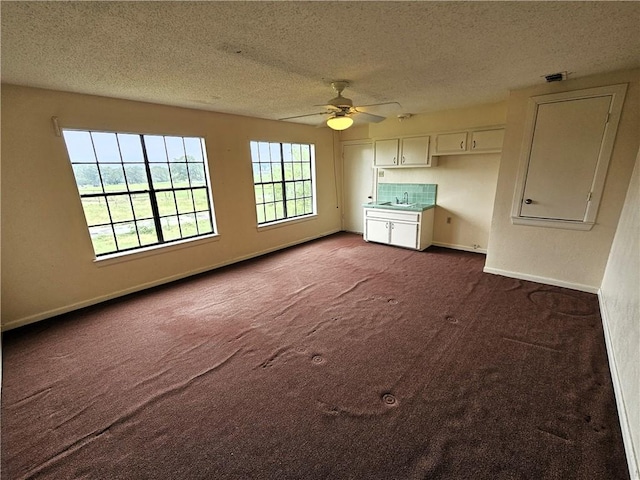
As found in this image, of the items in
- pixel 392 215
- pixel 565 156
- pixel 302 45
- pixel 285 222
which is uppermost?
pixel 302 45

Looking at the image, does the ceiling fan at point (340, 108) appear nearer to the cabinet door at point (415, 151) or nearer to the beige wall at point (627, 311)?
the cabinet door at point (415, 151)

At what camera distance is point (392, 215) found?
5086 millimetres

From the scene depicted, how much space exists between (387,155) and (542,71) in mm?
2807

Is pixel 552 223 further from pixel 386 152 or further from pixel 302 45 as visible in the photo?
pixel 302 45

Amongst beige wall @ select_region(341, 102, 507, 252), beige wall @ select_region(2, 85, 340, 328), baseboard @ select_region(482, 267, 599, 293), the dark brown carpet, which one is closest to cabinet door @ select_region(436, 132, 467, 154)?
beige wall @ select_region(341, 102, 507, 252)

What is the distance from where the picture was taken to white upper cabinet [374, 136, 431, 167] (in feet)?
15.9

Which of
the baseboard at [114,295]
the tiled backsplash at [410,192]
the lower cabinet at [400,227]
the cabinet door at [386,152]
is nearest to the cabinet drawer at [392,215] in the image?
the lower cabinet at [400,227]

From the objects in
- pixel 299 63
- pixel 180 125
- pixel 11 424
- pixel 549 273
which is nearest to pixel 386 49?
pixel 299 63

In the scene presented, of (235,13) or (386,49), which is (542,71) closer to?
(386,49)

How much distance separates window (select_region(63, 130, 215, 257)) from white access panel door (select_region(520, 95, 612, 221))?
170 inches

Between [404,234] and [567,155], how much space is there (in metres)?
2.46

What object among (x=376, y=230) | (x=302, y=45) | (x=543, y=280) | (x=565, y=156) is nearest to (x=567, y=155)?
(x=565, y=156)

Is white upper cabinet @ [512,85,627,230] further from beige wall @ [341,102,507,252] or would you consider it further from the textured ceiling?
beige wall @ [341,102,507,252]

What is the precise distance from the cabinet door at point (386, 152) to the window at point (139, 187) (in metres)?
3.18
